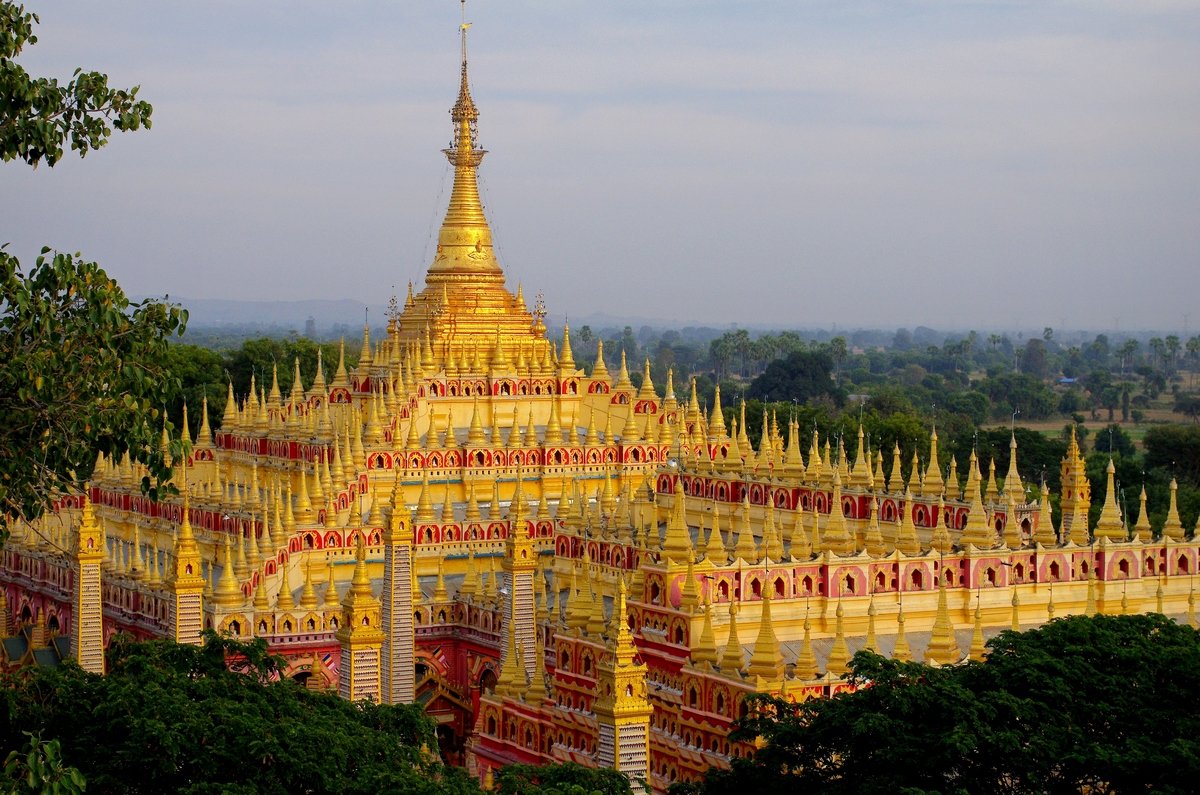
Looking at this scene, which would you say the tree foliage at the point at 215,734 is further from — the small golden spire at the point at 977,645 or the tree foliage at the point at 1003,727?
the small golden spire at the point at 977,645

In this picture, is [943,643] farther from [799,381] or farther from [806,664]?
[799,381]

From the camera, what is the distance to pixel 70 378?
69.6 ft

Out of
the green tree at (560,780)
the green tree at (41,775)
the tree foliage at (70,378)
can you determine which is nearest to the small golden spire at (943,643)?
the green tree at (560,780)

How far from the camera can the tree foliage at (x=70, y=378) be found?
2108cm

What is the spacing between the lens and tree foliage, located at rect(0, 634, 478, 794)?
73.9 feet

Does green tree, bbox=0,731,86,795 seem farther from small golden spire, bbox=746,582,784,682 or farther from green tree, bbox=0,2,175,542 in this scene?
small golden spire, bbox=746,582,784,682

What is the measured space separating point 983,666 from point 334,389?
32.3m

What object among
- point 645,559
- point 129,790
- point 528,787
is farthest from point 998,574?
point 129,790

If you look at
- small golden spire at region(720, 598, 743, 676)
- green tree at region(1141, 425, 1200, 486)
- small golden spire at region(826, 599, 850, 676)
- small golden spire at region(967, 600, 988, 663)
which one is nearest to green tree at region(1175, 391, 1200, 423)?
green tree at region(1141, 425, 1200, 486)

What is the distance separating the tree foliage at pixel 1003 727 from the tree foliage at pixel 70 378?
808cm

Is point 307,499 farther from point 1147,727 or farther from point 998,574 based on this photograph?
point 1147,727

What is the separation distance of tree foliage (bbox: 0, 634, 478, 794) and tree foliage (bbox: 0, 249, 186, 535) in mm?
2902

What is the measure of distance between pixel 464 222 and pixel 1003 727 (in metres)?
36.3

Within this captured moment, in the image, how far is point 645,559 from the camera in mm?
31094
